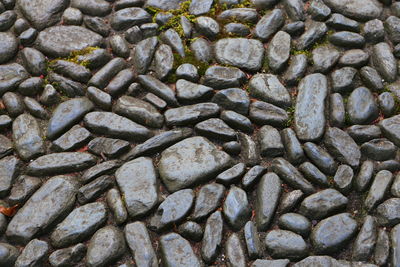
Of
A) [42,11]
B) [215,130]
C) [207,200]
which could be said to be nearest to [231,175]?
[207,200]

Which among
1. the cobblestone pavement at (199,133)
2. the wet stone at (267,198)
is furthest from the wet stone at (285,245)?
the wet stone at (267,198)

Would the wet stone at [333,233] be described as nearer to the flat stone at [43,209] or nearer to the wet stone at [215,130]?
the wet stone at [215,130]

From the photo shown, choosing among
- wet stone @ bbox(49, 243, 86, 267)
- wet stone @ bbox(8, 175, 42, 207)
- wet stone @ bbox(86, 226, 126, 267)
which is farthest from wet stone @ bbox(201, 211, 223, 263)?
wet stone @ bbox(8, 175, 42, 207)

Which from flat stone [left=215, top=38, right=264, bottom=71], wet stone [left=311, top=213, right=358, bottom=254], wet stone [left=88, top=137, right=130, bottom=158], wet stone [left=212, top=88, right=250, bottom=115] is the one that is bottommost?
wet stone [left=311, top=213, right=358, bottom=254]

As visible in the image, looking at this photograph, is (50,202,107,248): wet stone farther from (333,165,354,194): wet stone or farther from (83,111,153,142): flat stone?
(333,165,354,194): wet stone

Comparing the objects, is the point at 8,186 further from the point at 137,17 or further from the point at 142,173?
the point at 137,17

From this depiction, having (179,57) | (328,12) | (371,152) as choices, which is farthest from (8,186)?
(328,12)
